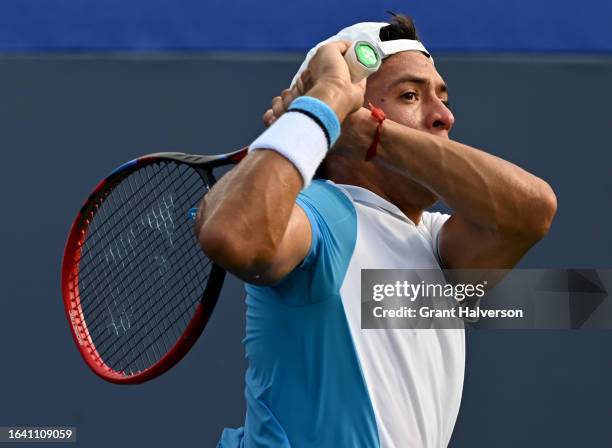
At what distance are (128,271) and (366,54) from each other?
103cm

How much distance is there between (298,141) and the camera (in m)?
1.58

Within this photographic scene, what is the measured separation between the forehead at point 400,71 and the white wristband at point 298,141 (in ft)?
1.36

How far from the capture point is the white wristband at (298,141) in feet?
5.15

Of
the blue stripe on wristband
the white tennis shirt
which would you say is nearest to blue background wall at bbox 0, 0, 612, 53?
the white tennis shirt

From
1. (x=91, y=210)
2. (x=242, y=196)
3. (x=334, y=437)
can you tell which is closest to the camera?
(x=242, y=196)

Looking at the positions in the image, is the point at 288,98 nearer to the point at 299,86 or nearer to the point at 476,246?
the point at 299,86

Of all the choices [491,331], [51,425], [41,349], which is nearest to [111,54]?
[41,349]

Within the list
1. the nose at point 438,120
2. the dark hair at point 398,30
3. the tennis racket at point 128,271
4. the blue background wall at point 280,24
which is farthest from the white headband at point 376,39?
the blue background wall at point 280,24

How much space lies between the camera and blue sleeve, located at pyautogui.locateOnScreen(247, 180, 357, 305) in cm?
171

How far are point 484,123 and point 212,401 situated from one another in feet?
3.64

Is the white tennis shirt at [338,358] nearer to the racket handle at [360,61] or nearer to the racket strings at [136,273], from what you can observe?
the racket handle at [360,61]

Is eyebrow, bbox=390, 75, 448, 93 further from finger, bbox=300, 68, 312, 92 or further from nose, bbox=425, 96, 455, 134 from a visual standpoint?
finger, bbox=300, 68, 312, 92

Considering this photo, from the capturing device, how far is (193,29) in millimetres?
3141

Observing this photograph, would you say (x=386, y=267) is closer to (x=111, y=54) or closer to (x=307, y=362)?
(x=307, y=362)
